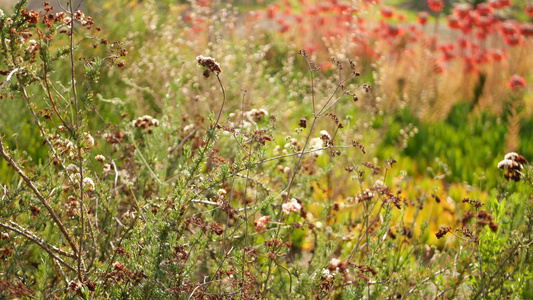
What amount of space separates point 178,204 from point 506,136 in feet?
13.8

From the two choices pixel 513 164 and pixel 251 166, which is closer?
pixel 251 166

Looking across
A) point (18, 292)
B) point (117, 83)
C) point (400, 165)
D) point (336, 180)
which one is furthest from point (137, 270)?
point (117, 83)

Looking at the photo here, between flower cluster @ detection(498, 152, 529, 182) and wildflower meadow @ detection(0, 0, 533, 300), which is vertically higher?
flower cluster @ detection(498, 152, 529, 182)

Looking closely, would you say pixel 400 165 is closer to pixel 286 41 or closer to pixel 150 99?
pixel 150 99

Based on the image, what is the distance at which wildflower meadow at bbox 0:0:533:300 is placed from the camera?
5.43 feet

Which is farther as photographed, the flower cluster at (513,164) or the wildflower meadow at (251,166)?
the flower cluster at (513,164)

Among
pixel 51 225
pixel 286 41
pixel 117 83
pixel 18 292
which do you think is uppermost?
pixel 18 292

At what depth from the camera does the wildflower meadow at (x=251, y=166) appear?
1654 mm

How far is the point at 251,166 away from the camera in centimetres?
169

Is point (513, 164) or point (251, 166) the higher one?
point (251, 166)

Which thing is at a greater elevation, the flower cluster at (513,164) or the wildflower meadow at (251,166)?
the flower cluster at (513,164)

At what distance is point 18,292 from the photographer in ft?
4.30

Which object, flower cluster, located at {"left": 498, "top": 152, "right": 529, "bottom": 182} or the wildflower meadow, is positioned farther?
flower cluster, located at {"left": 498, "top": 152, "right": 529, "bottom": 182}

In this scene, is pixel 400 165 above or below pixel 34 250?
below
